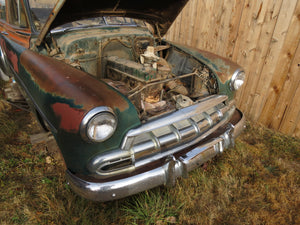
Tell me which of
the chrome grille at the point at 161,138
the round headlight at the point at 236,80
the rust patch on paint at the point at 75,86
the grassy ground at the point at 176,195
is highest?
the rust patch on paint at the point at 75,86

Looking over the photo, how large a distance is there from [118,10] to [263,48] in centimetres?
205

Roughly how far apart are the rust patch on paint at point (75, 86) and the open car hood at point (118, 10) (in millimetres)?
508

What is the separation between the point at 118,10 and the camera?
2410 mm

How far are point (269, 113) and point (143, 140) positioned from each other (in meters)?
2.36

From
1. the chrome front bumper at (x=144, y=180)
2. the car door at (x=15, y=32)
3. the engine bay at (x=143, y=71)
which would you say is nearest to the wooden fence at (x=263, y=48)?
the engine bay at (x=143, y=71)

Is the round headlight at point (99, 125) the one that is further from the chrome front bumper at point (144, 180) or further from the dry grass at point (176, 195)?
the dry grass at point (176, 195)

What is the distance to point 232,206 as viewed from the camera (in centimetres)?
182

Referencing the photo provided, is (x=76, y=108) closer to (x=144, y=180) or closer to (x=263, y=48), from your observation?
(x=144, y=180)

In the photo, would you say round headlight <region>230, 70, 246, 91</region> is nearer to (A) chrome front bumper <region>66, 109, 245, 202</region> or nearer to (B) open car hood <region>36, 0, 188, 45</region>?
(A) chrome front bumper <region>66, 109, 245, 202</region>

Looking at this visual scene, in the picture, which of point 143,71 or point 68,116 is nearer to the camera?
point 68,116

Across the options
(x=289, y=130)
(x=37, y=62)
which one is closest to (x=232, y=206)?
(x=289, y=130)

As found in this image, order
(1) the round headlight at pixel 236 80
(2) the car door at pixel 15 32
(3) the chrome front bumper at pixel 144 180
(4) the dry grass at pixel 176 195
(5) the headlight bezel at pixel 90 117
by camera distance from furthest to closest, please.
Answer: (2) the car door at pixel 15 32 < (1) the round headlight at pixel 236 80 < (4) the dry grass at pixel 176 195 < (3) the chrome front bumper at pixel 144 180 < (5) the headlight bezel at pixel 90 117

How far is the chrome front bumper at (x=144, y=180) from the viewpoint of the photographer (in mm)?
1309

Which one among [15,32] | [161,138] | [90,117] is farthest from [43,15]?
[161,138]
